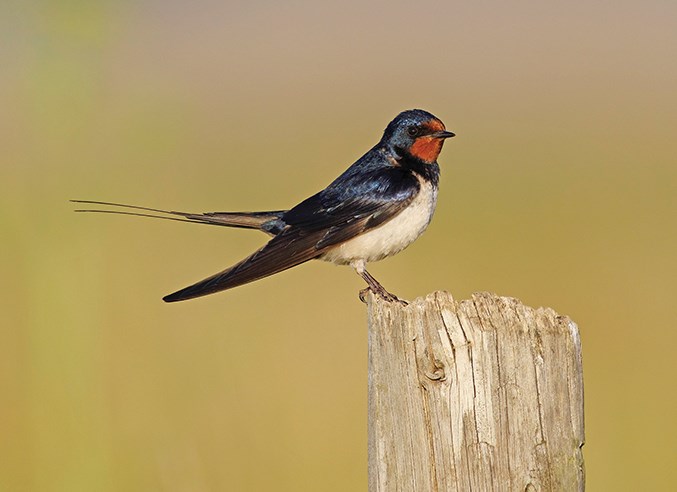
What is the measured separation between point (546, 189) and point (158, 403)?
607 cm

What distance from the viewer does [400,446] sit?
231 centimetres

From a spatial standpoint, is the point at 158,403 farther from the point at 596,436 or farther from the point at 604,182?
the point at 604,182

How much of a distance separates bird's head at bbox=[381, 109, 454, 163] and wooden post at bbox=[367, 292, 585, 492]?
1977 mm

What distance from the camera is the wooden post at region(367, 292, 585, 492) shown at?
2.20 meters

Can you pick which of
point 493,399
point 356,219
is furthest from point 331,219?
point 493,399

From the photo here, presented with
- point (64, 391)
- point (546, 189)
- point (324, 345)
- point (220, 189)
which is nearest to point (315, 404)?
point (324, 345)

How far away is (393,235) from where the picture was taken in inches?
155

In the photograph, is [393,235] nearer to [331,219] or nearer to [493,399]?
[331,219]

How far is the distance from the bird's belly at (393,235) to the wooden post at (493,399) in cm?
166

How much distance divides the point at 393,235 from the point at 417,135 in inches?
Result: 19.6

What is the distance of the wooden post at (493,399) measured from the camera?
220 centimetres

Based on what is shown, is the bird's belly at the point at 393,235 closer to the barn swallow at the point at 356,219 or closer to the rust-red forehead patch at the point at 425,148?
the barn swallow at the point at 356,219

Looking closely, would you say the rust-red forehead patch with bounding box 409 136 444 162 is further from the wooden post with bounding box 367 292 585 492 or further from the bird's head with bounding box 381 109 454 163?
the wooden post with bounding box 367 292 585 492

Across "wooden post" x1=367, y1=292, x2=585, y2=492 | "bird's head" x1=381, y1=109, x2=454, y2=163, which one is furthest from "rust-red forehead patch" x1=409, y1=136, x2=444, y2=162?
"wooden post" x1=367, y1=292, x2=585, y2=492
